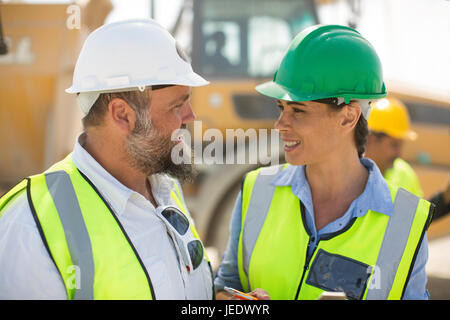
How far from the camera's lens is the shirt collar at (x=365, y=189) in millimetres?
1964

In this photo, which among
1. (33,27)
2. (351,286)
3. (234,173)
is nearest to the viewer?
(351,286)

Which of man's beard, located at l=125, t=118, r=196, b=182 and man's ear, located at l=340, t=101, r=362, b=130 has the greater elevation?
man's ear, located at l=340, t=101, r=362, b=130

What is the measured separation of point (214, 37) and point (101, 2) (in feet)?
4.09

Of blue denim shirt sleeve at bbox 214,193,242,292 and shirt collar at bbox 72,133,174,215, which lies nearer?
shirt collar at bbox 72,133,174,215

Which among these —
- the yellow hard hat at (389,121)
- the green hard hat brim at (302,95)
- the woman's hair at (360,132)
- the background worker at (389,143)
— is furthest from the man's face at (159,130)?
the yellow hard hat at (389,121)

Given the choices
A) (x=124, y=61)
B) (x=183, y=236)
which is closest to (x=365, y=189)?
(x=183, y=236)

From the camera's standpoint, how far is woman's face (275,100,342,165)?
2.06 metres

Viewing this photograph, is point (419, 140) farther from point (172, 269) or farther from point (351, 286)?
point (172, 269)

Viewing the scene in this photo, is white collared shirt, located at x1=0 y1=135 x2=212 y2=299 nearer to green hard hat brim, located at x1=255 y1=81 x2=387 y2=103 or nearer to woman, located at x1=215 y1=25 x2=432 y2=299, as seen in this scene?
woman, located at x1=215 y1=25 x2=432 y2=299

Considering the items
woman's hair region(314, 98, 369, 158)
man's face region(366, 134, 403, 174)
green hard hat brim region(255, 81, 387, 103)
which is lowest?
man's face region(366, 134, 403, 174)

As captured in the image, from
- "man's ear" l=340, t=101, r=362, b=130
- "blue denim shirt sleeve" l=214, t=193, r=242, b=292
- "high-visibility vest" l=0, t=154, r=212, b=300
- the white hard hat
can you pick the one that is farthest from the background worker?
"high-visibility vest" l=0, t=154, r=212, b=300
